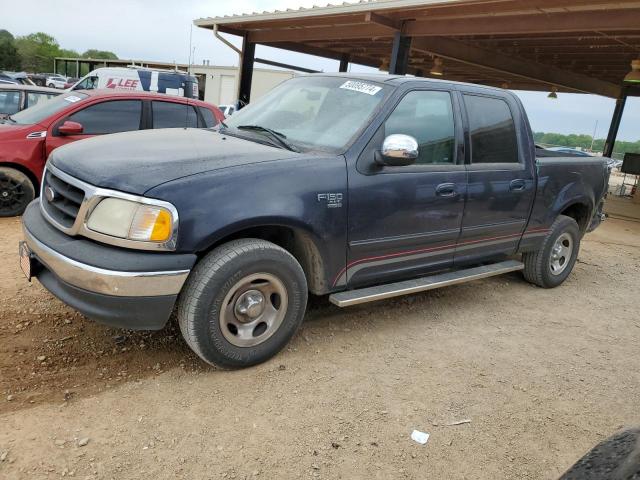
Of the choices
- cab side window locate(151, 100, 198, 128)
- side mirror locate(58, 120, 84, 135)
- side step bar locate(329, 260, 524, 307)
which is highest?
cab side window locate(151, 100, 198, 128)

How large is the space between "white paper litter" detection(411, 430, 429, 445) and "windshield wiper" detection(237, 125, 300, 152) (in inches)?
74.4

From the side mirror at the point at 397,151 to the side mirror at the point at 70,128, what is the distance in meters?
4.39

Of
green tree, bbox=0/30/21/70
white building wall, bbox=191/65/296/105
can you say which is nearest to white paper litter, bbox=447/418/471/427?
white building wall, bbox=191/65/296/105

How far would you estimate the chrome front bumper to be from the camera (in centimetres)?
262

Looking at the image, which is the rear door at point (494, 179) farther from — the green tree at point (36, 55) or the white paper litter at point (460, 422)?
the green tree at point (36, 55)

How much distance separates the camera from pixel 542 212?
16.2 feet

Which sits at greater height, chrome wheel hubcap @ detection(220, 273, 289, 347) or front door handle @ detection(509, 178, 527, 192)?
front door handle @ detection(509, 178, 527, 192)

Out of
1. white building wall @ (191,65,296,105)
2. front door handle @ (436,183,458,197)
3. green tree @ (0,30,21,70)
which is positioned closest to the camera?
front door handle @ (436,183,458,197)

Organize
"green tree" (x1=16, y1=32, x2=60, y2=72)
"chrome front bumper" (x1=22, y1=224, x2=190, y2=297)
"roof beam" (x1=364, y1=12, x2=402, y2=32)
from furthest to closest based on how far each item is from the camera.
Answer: "green tree" (x1=16, y1=32, x2=60, y2=72) < "roof beam" (x1=364, y1=12, x2=402, y2=32) < "chrome front bumper" (x1=22, y1=224, x2=190, y2=297)

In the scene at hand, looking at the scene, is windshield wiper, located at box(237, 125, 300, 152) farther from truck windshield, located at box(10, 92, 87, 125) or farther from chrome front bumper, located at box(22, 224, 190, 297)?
truck windshield, located at box(10, 92, 87, 125)

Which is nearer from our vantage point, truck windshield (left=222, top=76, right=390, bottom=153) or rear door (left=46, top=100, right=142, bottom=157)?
truck windshield (left=222, top=76, right=390, bottom=153)

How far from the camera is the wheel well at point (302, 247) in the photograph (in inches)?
130

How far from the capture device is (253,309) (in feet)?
10.1

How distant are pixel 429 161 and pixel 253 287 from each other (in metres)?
1.69
